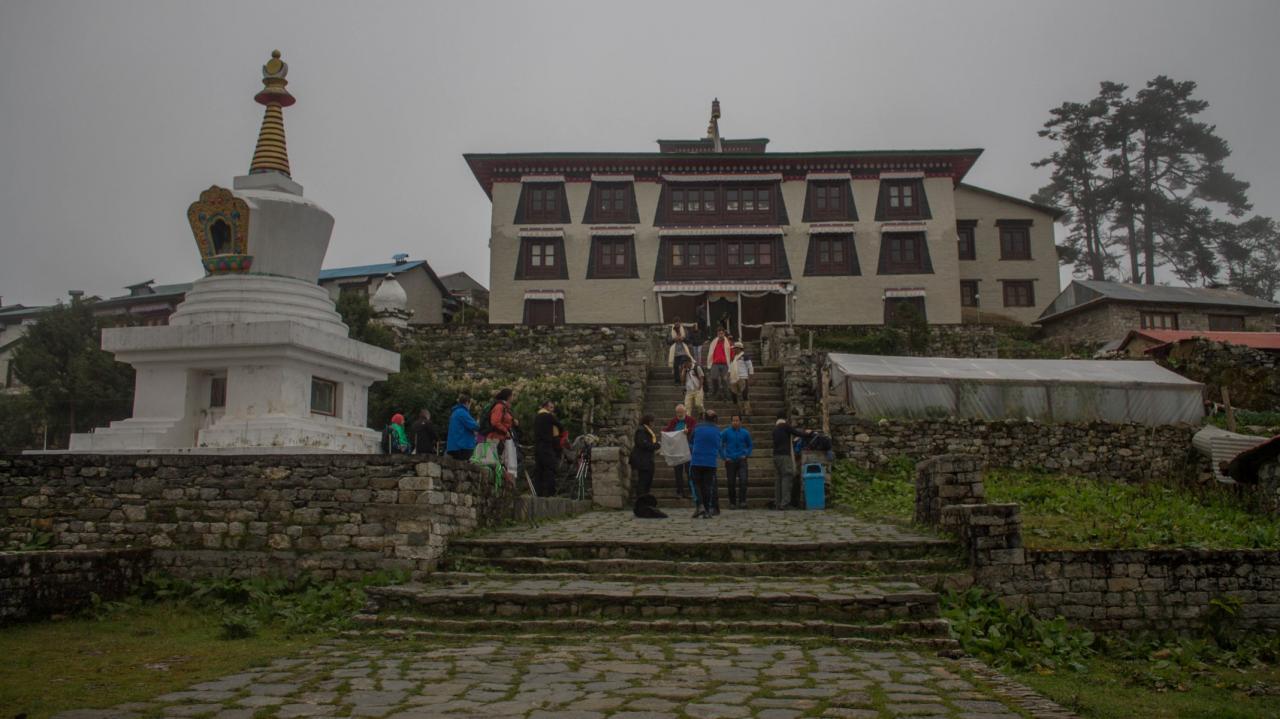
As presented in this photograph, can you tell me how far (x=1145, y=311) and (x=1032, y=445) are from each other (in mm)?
20040

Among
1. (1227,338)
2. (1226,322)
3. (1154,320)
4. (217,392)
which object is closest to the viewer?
(217,392)

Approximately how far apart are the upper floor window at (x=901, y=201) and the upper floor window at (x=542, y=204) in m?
12.9

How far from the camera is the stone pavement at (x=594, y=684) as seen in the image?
607cm

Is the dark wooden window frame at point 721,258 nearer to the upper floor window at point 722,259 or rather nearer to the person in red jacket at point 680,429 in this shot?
the upper floor window at point 722,259

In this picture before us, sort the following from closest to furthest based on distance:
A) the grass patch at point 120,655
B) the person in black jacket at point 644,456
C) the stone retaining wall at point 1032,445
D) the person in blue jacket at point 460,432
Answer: the grass patch at point 120,655 → the person in blue jacket at point 460,432 → the person in black jacket at point 644,456 → the stone retaining wall at point 1032,445

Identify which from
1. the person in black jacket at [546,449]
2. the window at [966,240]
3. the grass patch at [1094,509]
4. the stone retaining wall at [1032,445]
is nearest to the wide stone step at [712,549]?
the grass patch at [1094,509]

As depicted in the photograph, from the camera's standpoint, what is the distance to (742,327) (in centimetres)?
3909

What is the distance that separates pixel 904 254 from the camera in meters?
40.7

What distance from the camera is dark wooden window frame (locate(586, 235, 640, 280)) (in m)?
40.4

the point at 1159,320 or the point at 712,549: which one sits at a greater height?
Result: the point at 1159,320

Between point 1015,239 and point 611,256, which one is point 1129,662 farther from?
point 1015,239

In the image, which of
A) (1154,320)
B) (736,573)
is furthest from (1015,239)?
(736,573)

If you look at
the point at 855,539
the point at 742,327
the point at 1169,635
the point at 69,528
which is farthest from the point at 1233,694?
the point at 742,327

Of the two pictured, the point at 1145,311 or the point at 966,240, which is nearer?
the point at 1145,311
